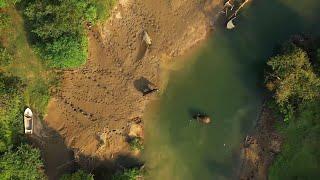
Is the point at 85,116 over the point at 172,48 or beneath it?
beneath

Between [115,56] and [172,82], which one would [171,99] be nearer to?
[172,82]

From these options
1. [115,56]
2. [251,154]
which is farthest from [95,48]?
[251,154]

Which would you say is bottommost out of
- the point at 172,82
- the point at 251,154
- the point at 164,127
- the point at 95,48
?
the point at 251,154

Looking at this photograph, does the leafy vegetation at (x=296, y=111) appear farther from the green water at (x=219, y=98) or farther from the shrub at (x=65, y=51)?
the shrub at (x=65, y=51)

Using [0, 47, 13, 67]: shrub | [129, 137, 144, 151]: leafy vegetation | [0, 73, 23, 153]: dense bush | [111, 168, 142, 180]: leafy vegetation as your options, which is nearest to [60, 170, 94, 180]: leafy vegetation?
[111, 168, 142, 180]: leafy vegetation

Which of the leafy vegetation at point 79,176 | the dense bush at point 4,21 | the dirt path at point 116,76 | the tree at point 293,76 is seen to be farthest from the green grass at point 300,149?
the dense bush at point 4,21

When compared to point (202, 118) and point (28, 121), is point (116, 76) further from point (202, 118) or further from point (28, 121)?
point (28, 121)

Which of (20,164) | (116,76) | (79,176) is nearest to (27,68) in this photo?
(116,76)
